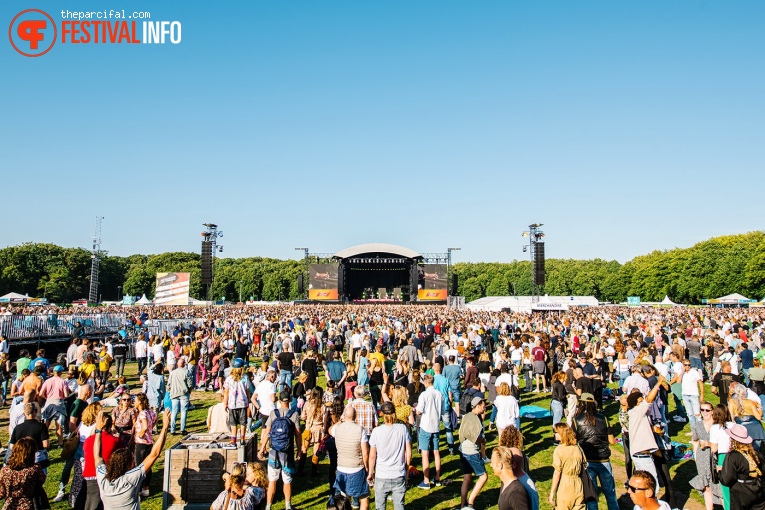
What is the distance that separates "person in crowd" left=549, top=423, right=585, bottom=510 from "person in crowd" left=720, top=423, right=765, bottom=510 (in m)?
1.24

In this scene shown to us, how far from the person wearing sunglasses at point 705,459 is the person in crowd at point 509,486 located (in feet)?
8.15

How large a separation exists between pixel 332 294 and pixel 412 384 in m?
43.8

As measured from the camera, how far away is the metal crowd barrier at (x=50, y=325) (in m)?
19.1

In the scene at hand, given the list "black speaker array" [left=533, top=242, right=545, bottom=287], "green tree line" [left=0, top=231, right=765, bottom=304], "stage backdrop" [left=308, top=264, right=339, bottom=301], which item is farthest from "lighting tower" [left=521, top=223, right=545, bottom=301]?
"green tree line" [left=0, top=231, right=765, bottom=304]

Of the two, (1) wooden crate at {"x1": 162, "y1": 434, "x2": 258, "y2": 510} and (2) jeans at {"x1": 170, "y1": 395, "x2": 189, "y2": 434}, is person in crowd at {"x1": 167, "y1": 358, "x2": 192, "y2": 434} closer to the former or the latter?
(2) jeans at {"x1": 170, "y1": 395, "x2": 189, "y2": 434}

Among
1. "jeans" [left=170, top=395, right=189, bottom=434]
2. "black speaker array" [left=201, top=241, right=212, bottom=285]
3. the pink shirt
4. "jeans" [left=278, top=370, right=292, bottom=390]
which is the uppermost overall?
"black speaker array" [left=201, top=241, right=212, bottom=285]

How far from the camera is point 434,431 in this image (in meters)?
6.62

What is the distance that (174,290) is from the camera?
3425 cm

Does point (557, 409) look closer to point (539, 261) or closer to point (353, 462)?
point (353, 462)

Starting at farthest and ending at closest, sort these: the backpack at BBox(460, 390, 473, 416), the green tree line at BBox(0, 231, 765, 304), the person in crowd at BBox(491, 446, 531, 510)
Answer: the green tree line at BBox(0, 231, 765, 304), the backpack at BBox(460, 390, 473, 416), the person in crowd at BBox(491, 446, 531, 510)

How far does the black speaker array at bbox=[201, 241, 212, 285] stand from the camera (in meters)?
45.2

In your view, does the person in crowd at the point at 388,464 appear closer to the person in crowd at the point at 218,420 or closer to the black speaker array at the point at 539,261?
the person in crowd at the point at 218,420

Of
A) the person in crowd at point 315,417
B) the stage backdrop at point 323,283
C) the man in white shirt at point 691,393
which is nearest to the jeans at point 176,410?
the person in crowd at point 315,417

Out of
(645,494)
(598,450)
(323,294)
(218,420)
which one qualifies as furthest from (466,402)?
(323,294)
